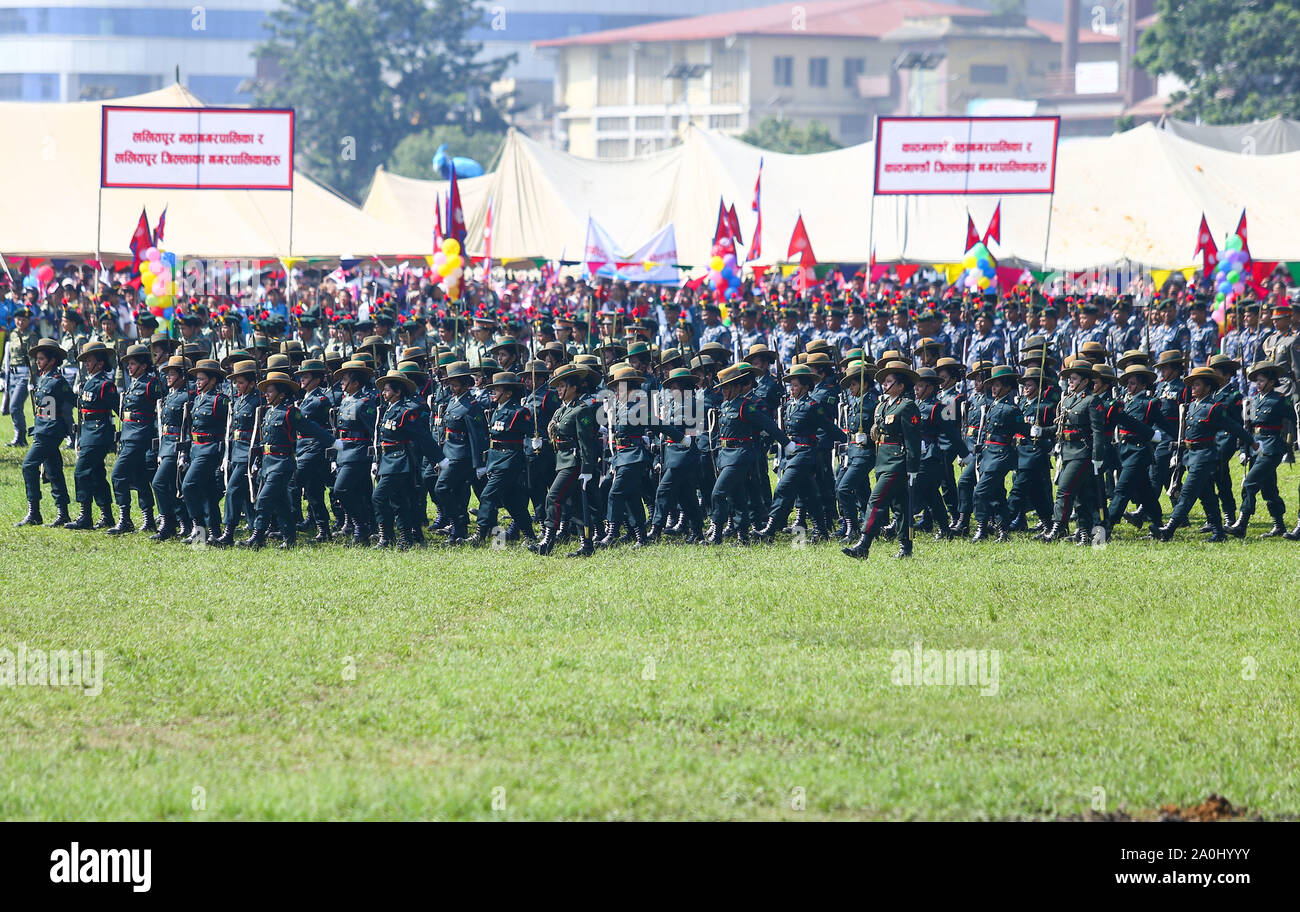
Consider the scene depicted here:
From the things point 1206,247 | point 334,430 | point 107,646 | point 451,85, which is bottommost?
point 107,646

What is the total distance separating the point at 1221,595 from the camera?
1363 cm

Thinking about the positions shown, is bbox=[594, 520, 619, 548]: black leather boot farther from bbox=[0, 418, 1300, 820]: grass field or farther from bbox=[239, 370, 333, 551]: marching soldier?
bbox=[239, 370, 333, 551]: marching soldier

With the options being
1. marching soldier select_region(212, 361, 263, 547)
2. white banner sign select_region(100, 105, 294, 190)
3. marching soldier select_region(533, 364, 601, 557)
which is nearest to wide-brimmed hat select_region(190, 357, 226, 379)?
marching soldier select_region(212, 361, 263, 547)

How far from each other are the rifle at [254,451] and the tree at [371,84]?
65.1m

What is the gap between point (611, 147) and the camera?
105 m

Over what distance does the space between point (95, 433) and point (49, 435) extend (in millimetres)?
546

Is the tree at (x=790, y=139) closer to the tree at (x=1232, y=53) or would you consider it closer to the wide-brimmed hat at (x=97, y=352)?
the tree at (x=1232, y=53)

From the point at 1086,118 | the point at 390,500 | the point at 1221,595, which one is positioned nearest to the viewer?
the point at 1221,595

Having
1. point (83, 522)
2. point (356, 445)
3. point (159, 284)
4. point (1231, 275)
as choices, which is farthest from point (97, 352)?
point (1231, 275)

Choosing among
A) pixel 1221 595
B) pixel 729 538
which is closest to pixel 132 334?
pixel 729 538

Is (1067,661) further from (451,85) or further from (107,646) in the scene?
(451,85)

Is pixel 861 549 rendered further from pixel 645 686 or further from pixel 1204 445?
pixel 645 686

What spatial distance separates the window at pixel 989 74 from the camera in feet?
331

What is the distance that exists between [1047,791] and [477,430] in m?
8.99
